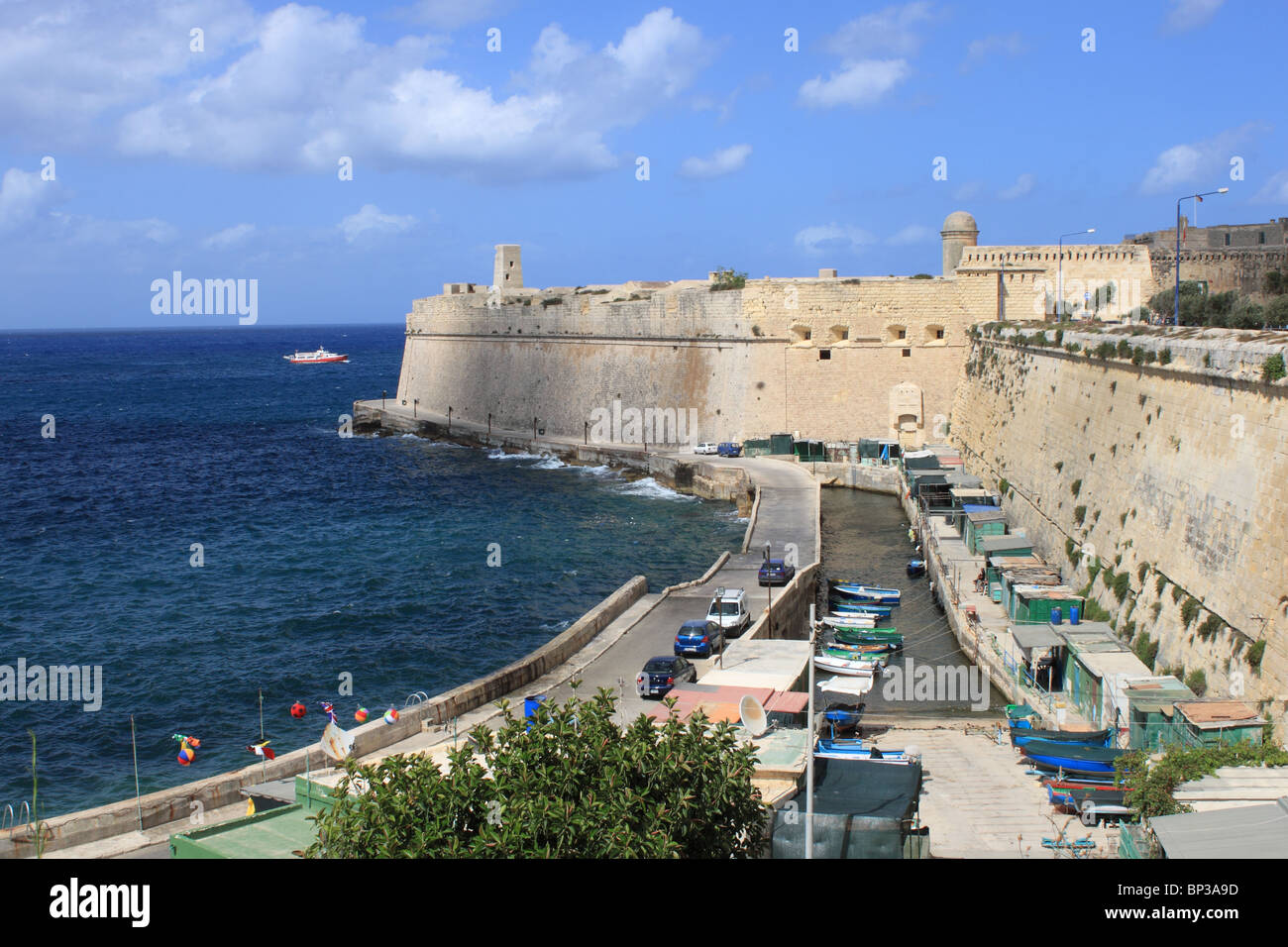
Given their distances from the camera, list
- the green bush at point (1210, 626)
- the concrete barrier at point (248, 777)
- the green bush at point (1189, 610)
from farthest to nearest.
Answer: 1. the green bush at point (1189, 610)
2. the green bush at point (1210, 626)
3. the concrete barrier at point (248, 777)

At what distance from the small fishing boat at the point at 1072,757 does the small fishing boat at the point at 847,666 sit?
18.7ft

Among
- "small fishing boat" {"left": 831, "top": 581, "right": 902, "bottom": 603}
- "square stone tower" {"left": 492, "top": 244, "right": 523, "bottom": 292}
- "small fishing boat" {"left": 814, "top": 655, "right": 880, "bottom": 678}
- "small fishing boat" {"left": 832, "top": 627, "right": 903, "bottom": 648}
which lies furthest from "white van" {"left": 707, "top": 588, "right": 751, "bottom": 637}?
"square stone tower" {"left": 492, "top": 244, "right": 523, "bottom": 292}

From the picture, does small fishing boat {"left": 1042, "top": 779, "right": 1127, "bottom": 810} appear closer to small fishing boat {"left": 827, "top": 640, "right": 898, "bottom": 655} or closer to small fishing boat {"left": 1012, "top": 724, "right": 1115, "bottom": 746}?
small fishing boat {"left": 1012, "top": 724, "right": 1115, "bottom": 746}

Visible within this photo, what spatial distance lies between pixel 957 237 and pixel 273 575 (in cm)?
2451

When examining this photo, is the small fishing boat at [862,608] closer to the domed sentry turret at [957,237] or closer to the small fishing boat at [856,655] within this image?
the small fishing boat at [856,655]

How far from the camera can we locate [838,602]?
2130cm

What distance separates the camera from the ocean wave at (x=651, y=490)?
1272 inches

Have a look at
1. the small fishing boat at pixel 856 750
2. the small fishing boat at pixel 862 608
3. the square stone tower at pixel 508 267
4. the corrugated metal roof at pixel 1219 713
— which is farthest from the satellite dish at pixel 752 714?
the square stone tower at pixel 508 267

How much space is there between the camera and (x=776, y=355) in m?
35.8

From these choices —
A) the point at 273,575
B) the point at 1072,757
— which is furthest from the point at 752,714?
the point at 273,575

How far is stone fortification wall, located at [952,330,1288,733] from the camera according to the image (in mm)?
11484

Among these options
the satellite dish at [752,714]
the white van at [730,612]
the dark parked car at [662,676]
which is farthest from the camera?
the white van at [730,612]

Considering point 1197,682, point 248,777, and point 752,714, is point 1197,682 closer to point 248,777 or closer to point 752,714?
point 752,714
